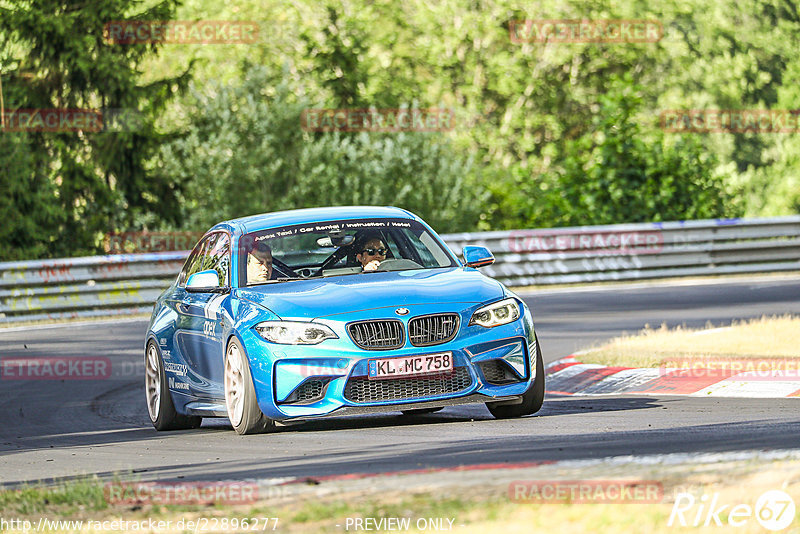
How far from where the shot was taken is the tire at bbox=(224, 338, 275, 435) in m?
9.23

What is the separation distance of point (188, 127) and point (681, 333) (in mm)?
16366

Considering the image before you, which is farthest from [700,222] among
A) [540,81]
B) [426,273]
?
[540,81]

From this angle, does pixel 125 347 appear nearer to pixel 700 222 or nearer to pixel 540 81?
pixel 700 222

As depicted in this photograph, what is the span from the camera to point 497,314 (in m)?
9.38

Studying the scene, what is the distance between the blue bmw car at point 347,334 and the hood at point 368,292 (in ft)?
0.03

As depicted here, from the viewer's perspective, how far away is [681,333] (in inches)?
572
